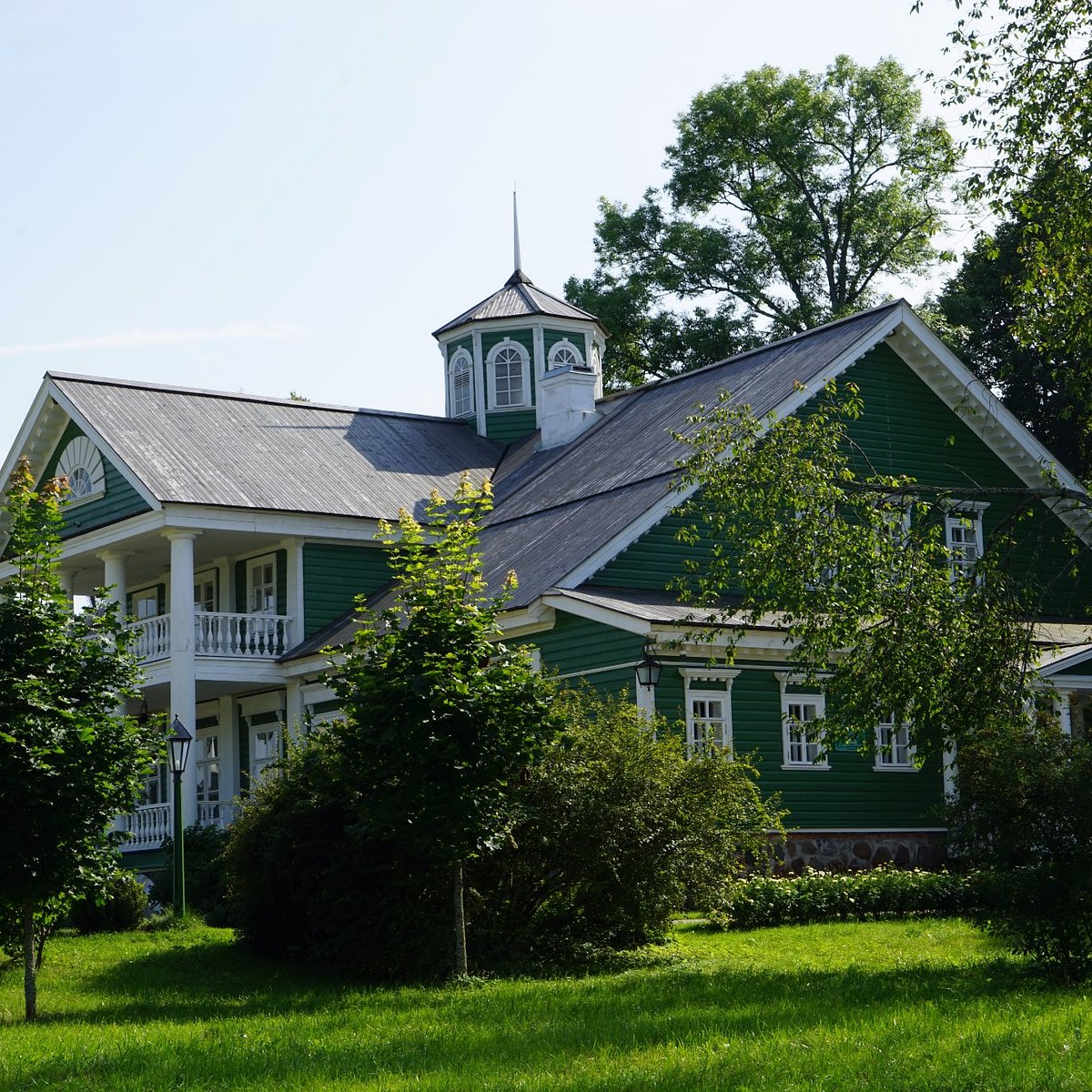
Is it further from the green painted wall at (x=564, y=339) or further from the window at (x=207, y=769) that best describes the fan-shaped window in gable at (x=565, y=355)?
the window at (x=207, y=769)

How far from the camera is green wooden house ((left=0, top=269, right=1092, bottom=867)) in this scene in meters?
23.7

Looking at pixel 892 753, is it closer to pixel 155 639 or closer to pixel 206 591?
pixel 155 639

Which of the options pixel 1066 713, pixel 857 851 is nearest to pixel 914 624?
pixel 857 851

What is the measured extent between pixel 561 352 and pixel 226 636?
471 inches

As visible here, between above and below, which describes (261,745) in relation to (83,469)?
below

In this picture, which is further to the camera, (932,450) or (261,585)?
(261,585)

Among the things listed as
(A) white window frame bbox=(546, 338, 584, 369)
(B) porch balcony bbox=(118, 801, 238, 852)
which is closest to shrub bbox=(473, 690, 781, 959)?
(B) porch balcony bbox=(118, 801, 238, 852)

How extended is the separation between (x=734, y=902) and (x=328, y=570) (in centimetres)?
1284

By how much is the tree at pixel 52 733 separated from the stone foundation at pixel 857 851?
35.8 feet

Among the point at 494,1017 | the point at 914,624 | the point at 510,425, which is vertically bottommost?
the point at 494,1017

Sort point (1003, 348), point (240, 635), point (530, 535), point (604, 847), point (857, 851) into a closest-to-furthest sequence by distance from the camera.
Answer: point (604, 847)
point (857, 851)
point (530, 535)
point (240, 635)
point (1003, 348)

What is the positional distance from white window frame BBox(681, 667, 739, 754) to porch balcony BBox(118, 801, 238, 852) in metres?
9.26

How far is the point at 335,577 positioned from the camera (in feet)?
98.7

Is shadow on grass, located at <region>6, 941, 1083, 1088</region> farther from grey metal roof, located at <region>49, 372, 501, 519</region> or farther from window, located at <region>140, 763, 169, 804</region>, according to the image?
window, located at <region>140, 763, 169, 804</region>
